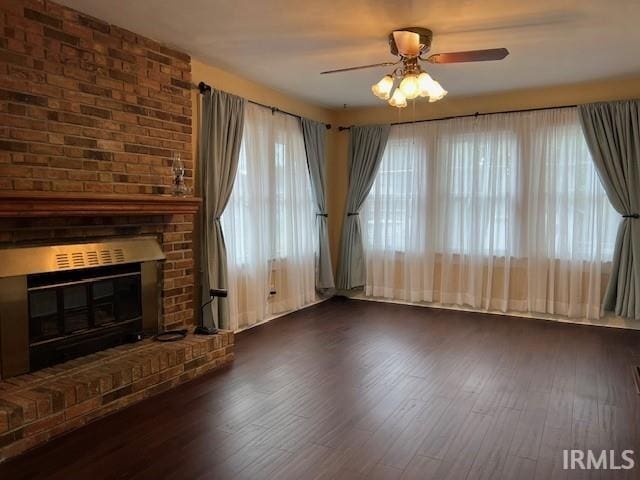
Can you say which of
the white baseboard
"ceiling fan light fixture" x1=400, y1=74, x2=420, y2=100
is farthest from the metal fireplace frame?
the white baseboard

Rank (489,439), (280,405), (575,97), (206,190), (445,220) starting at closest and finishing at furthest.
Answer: (489,439)
(280,405)
(206,190)
(575,97)
(445,220)

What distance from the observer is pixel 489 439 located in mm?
2629

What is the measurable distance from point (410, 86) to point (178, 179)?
1973 millimetres

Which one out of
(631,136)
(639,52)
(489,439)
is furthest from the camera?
(631,136)

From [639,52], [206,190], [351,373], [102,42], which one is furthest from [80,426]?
[639,52]

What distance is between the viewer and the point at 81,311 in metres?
3.28

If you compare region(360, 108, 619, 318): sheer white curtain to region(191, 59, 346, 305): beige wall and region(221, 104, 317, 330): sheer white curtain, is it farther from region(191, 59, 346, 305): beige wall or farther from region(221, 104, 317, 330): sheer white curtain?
region(221, 104, 317, 330): sheer white curtain

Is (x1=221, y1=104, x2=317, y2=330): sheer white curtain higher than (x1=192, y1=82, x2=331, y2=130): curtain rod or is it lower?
lower

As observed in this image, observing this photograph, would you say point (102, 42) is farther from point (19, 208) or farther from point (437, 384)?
point (437, 384)

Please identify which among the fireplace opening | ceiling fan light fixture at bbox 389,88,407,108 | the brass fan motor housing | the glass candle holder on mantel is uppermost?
the brass fan motor housing

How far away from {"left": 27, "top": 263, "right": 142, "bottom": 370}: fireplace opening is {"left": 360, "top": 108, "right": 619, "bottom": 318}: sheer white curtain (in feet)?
11.7

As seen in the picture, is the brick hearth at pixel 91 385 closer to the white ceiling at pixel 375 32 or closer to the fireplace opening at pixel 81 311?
the fireplace opening at pixel 81 311

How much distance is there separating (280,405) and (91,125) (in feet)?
7.63

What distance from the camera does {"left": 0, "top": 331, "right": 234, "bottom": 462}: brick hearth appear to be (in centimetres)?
250
